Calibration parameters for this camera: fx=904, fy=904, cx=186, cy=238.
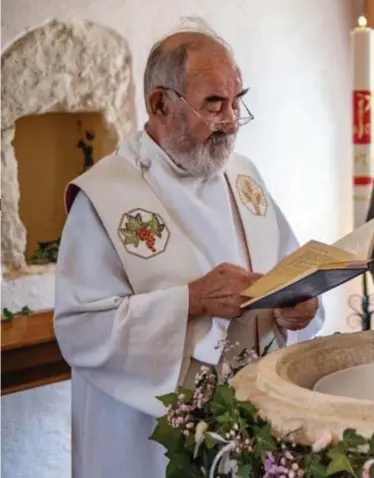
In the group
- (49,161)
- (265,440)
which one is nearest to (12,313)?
(49,161)

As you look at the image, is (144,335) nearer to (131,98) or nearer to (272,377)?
(272,377)

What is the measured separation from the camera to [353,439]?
0.83 metres

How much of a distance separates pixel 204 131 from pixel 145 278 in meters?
0.30

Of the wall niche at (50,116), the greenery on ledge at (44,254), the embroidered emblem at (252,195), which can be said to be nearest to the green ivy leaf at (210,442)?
the embroidered emblem at (252,195)

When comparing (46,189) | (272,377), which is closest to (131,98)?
(46,189)

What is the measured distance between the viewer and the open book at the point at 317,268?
1177mm

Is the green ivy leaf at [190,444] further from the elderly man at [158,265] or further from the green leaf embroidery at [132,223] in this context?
the green leaf embroidery at [132,223]

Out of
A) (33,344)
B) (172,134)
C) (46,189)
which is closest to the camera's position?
(172,134)

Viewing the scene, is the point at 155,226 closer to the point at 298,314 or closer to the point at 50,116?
the point at 298,314

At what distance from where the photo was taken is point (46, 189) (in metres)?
3.06

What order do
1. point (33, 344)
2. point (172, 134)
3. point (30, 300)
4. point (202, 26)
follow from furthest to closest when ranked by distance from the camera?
Result: point (202, 26), point (30, 300), point (33, 344), point (172, 134)

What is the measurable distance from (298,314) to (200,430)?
642mm

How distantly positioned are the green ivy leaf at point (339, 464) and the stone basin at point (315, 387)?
3 cm

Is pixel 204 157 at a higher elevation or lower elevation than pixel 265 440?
higher
